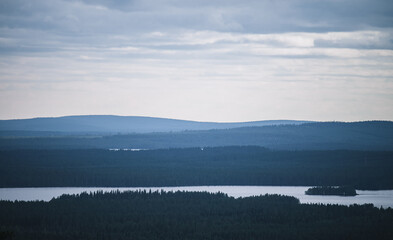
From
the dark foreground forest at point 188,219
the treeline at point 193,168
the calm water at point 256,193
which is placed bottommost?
the dark foreground forest at point 188,219

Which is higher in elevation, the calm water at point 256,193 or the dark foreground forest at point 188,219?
the calm water at point 256,193

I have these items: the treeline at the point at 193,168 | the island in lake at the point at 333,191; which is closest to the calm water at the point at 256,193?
the island in lake at the point at 333,191

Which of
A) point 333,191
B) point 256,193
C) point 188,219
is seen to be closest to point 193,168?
point 333,191

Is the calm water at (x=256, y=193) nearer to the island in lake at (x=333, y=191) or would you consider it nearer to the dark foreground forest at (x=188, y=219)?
the island in lake at (x=333, y=191)

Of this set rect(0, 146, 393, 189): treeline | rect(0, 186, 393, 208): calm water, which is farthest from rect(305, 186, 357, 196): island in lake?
rect(0, 146, 393, 189): treeline

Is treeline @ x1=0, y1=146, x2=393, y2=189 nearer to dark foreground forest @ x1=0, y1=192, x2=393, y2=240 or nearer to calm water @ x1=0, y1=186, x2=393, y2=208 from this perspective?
calm water @ x1=0, y1=186, x2=393, y2=208
